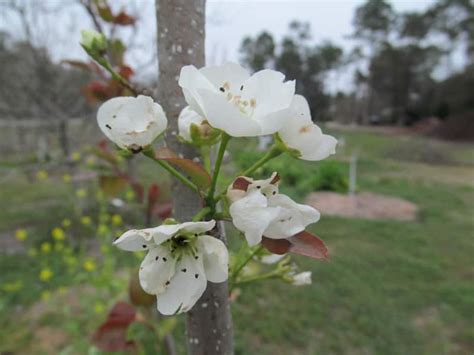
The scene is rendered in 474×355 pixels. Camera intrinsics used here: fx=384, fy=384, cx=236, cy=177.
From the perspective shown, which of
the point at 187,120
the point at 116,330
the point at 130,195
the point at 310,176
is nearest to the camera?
the point at 187,120

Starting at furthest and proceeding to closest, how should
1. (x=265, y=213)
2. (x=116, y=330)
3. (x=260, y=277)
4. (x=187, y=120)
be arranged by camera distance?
1. (x=116, y=330)
2. (x=260, y=277)
3. (x=187, y=120)
4. (x=265, y=213)

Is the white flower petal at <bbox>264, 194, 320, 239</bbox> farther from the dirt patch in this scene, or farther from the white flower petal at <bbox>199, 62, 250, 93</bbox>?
the dirt patch

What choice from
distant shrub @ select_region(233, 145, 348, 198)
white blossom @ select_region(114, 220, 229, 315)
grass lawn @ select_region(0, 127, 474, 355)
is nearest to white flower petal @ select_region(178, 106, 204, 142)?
white blossom @ select_region(114, 220, 229, 315)

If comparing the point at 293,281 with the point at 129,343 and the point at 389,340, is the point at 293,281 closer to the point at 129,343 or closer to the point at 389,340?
the point at 129,343

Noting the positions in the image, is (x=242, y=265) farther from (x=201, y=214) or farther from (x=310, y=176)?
(x=310, y=176)

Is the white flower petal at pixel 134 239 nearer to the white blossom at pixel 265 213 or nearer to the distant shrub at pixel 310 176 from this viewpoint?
the white blossom at pixel 265 213

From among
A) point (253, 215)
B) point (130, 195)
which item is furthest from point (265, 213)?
point (130, 195)

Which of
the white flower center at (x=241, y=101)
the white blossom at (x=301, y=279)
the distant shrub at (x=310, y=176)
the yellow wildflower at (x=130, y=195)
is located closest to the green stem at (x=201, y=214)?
the white flower center at (x=241, y=101)
